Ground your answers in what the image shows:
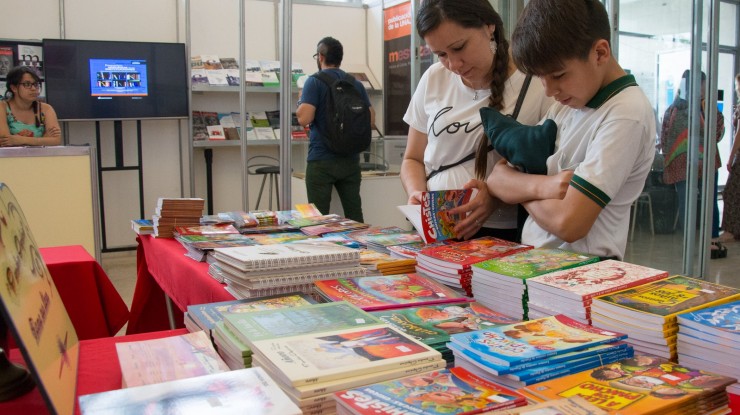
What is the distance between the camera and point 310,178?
13.8 feet

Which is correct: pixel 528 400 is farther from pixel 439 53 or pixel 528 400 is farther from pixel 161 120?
pixel 161 120

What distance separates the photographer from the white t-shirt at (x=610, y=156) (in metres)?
1.26

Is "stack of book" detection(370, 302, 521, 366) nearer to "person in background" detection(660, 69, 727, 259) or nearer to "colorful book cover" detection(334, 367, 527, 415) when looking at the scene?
"colorful book cover" detection(334, 367, 527, 415)

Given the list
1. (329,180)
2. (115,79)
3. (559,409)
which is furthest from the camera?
(115,79)

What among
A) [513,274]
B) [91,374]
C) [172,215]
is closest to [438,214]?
[513,274]

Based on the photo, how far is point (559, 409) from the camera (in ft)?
2.42

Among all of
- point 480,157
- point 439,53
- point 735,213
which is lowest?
point 735,213

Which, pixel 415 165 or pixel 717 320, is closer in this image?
pixel 717 320

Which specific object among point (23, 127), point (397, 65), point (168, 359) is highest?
point (397, 65)

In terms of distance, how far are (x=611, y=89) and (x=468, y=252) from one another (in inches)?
18.6

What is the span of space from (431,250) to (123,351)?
74 cm

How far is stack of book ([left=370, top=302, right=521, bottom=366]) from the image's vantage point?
39.6 inches

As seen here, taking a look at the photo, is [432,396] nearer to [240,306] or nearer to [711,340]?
[711,340]

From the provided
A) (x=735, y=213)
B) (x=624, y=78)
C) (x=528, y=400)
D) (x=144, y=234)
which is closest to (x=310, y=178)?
(x=144, y=234)
